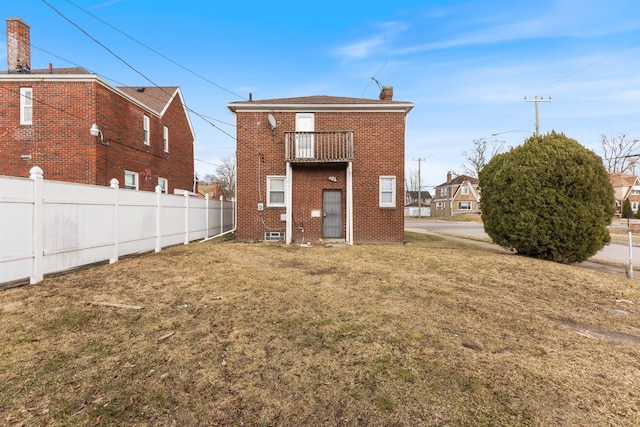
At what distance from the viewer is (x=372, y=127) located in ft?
42.1

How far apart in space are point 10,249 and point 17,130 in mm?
10900

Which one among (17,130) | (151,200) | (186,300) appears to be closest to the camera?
(186,300)

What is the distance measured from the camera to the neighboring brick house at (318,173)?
41.8ft

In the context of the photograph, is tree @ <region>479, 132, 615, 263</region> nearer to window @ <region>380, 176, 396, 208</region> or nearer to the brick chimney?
window @ <region>380, 176, 396, 208</region>

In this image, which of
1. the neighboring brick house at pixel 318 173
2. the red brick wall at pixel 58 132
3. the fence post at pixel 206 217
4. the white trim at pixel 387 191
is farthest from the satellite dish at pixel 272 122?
the red brick wall at pixel 58 132

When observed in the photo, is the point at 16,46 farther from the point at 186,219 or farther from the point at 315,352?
the point at 315,352

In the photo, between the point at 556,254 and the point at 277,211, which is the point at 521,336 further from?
the point at 277,211

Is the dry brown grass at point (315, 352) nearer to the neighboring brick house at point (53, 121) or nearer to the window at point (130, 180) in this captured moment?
the neighboring brick house at point (53, 121)

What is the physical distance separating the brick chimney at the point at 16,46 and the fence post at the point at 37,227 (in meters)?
11.4

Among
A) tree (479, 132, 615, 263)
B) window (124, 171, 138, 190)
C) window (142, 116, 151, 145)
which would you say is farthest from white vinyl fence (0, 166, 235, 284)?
tree (479, 132, 615, 263)

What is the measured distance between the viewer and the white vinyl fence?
Result: 5.29 m

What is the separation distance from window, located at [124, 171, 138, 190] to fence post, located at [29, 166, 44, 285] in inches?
373

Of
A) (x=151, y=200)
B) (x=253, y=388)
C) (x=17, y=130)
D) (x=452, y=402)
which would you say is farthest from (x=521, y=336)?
(x=17, y=130)

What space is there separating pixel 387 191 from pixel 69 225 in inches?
405
